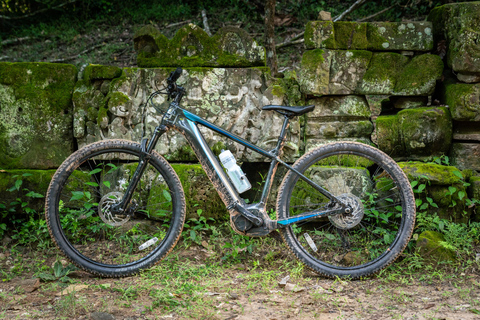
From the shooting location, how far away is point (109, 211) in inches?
113

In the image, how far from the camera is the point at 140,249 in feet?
9.87

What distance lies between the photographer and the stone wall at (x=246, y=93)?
3.38m

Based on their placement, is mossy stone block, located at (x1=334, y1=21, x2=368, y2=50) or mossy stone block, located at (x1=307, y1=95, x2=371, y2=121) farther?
mossy stone block, located at (x1=307, y1=95, x2=371, y2=121)

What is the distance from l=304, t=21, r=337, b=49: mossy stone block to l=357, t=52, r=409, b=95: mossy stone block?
1.22ft

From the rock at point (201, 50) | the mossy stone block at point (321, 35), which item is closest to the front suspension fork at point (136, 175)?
the rock at point (201, 50)

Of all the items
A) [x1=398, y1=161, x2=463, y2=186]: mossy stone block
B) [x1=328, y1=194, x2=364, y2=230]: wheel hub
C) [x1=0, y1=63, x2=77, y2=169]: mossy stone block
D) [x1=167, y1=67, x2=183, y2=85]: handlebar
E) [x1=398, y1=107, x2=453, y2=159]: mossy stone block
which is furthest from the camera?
[x1=0, y1=63, x2=77, y2=169]: mossy stone block

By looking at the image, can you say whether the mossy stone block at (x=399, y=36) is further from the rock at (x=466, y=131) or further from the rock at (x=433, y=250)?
the rock at (x=433, y=250)

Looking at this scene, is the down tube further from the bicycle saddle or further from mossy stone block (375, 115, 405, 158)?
mossy stone block (375, 115, 405, 158)

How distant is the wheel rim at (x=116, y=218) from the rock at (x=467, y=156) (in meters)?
2.43

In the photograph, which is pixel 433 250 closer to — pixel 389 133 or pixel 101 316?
pixel 389 133

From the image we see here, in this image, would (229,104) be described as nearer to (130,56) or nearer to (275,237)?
(275,237)

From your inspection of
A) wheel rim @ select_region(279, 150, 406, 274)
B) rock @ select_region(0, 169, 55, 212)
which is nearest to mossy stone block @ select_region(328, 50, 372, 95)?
wheel rim @ select_region(279, 150, 406, 274)

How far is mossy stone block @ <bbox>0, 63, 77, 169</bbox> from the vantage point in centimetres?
347

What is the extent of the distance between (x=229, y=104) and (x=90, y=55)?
5.21 metres
